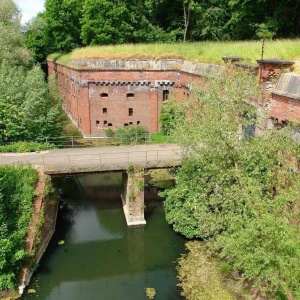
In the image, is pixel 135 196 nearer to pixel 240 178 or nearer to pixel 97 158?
pixel 97 158

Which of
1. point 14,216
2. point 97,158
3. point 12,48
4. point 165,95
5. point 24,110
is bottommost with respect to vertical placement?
point 14,216

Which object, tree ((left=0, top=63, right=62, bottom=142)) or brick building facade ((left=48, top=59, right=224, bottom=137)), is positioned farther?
brick building facade ((left=48, top=59, right=224, bottom=137))

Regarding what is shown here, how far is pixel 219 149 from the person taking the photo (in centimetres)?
1284

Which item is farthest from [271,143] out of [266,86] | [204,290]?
[204,290]

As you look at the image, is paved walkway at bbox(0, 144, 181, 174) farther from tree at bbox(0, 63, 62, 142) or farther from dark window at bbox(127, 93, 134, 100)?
dark window at bbox(127, 93, 134, 100)

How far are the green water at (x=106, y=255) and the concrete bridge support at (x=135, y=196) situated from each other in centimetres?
47

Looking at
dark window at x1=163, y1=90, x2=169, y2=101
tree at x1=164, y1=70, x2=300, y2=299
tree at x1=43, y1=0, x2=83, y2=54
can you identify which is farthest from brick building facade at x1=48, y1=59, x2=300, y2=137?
tree at x1=43, y1=0, x2=83, y2=54

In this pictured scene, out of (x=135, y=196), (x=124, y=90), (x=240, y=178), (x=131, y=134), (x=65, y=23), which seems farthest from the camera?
(x=65, y=23)

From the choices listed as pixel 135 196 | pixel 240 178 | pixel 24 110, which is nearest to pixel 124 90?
pixel 24 110

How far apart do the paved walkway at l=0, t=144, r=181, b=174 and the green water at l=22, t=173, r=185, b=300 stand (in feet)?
8.42

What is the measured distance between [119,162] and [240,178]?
7050 millimetres

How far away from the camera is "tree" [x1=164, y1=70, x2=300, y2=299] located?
9.35 m

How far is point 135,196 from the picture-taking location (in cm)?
1695

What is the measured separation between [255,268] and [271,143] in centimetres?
430
